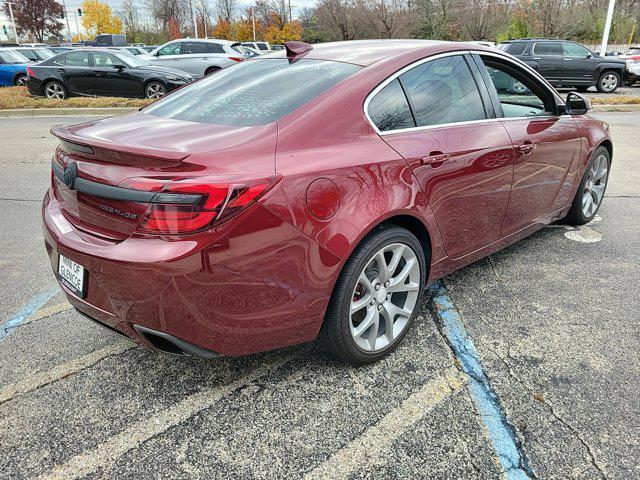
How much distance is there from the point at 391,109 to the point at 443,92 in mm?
501

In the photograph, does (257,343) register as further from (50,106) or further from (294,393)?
(50,106)

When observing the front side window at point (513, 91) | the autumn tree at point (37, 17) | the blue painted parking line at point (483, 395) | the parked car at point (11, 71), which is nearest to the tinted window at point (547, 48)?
the front side window at point (513, 91)

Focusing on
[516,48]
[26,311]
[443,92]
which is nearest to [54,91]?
[26,311]

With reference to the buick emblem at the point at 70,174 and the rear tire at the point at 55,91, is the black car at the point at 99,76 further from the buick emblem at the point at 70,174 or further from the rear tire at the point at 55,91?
the buick emblem at the point at 70,174

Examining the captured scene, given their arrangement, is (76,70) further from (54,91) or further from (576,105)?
(576,105)

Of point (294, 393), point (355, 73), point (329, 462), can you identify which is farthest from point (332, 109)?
point (329, 462)

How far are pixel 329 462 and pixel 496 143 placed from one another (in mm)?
2097

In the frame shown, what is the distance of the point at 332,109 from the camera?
2475 millimetres

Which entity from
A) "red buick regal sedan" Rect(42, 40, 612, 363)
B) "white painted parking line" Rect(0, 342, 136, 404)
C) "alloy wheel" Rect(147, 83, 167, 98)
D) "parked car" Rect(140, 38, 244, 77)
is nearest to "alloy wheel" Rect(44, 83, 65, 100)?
"alloy wheel" Rect(147, 83, 167, 98)

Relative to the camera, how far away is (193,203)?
1.99 m

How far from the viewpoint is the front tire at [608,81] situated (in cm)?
1678

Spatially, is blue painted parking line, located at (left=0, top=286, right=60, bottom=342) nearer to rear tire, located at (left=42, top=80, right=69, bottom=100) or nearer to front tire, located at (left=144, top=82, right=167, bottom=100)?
front tire, located at (left=144, top=82, right=167, bottom=100)

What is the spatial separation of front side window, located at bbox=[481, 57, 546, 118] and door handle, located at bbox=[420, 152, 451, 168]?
0.88 meters

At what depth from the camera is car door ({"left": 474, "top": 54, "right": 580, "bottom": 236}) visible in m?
3.40
